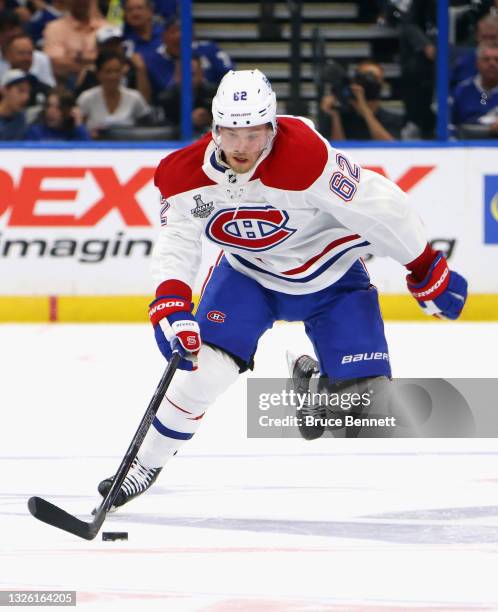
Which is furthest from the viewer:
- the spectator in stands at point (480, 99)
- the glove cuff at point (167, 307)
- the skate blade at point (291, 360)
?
the spectator in stands at point (480, 99)

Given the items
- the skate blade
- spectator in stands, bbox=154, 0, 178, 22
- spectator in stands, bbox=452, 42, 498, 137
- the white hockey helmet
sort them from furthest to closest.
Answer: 1. spectator in stands, bbox=154, 0, 178, 22
2. spectator in stands, bbox=452, 42, 498, 137
3. the skate blade
4. the white hockey helmet

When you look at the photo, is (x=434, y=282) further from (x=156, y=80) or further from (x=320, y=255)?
(x=156, y=80)

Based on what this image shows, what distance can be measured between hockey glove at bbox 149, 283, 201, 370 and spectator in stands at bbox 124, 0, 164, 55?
414 cm

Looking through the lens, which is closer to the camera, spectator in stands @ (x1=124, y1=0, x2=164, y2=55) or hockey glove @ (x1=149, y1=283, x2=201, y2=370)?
hockey glove @ (x1=149, y1=283, x2=201, y2=370)

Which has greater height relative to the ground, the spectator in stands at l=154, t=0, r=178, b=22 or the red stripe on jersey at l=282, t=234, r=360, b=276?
the red stripe on jersey at l=282, t=234, r=360, b=276

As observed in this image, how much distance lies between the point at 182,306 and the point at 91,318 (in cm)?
385

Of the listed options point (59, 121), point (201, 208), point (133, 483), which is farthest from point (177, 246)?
point (59, 121)

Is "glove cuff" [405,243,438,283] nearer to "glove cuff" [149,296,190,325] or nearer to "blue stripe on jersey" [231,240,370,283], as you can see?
"blue stripe on jersey" [231,240,370,283]

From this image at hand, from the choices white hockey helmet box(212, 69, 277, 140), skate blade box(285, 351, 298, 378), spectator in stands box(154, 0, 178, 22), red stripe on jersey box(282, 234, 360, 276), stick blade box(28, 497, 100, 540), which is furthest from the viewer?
spectator in stands box(154, 0, 178, 22)

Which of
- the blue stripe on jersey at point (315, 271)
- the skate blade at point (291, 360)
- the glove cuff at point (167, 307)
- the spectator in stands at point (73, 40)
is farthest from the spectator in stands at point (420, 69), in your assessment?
the glove cuff at point (167, 307)

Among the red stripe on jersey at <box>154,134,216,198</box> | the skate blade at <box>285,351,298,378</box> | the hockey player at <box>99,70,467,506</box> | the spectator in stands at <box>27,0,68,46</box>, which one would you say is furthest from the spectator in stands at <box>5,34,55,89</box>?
the red stripe on jersey at <box>154,134,216,198</box>

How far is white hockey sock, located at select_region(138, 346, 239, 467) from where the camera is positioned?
12.7ft

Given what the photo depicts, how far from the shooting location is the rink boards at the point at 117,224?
7555mm

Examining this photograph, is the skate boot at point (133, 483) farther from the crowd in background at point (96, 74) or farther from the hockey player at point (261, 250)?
the crowd in background at point (96, 74)
